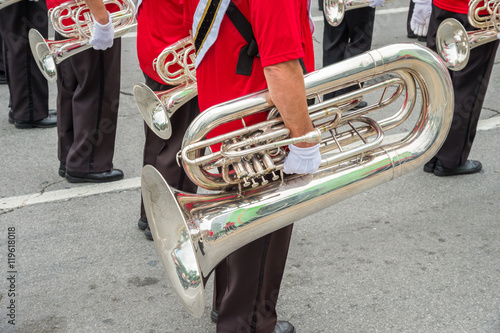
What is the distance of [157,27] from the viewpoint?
9.14 feet

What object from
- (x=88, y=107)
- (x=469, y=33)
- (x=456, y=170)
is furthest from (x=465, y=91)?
(x=88, y=107)

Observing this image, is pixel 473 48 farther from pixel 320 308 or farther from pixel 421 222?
pixel 320 308

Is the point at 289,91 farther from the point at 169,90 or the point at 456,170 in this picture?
the point at 456,170

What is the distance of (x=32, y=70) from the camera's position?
456 centimetres

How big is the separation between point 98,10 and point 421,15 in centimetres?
243

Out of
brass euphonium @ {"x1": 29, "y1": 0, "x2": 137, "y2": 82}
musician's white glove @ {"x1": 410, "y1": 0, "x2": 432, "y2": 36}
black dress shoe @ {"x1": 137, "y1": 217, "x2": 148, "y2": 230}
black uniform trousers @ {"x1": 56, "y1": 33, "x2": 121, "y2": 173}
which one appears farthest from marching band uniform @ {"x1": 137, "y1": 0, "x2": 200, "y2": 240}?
musician's white glove @ {"x1": 410, "y1": 0, "x2": 432, "y2": 36}

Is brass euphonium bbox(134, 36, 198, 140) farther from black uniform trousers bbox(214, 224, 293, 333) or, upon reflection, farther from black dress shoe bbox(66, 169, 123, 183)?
black dress shoe bbox(66, 169, 123, 183)

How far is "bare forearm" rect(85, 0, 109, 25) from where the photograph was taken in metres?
3.21

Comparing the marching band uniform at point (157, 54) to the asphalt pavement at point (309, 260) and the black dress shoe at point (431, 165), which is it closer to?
the asphalt pavement at point (309, 260)

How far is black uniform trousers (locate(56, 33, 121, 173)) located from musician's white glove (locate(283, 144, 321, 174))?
1.98 metres

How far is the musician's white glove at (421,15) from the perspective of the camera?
14.4 feet

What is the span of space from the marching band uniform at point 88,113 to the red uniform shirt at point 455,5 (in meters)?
1.94

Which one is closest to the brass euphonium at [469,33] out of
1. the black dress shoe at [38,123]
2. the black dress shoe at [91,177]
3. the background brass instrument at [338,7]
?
the background brass instrument at [338,7]

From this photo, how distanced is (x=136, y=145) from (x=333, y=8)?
1.81 metres
